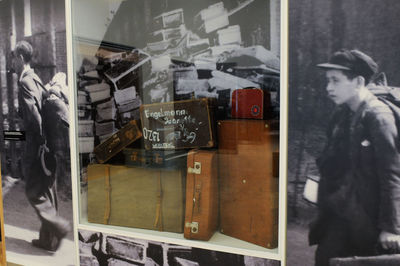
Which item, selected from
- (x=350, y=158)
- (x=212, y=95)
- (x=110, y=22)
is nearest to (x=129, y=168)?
(x=212, y=95)

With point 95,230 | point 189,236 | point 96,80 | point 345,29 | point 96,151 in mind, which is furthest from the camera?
point 96,80

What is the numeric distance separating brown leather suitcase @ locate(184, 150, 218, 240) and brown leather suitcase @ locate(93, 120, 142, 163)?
508 millimetres

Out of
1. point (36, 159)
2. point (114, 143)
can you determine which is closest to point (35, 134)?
point (36, 159)

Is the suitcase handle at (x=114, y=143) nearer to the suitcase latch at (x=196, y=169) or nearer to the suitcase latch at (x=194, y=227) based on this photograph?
the suitcase latch at (x=196, y=169)

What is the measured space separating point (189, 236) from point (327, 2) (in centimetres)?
160

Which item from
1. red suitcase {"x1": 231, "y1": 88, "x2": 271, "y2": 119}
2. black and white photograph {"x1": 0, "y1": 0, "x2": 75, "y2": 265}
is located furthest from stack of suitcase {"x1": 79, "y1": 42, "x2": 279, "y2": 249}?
black and white photograph {"x1": 0, "y1": 0, "x2": 75, "y2": 265}

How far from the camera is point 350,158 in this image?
162 cm

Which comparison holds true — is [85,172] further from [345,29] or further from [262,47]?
[345,29]

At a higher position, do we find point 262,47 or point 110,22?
point 110,22

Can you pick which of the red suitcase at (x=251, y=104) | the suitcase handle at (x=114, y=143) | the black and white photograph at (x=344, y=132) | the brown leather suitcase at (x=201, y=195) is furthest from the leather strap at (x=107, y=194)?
the black and white photograph at (x=344, y=132)

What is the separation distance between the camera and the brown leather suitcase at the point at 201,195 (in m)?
2.07

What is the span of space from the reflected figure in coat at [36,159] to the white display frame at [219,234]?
0.32 m

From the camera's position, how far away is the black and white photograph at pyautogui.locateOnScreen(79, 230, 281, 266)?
1.89 m

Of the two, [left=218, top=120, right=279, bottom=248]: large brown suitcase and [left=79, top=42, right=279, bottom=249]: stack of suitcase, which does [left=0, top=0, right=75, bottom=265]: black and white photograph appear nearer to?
[left=79, top=42, right=279, bottom=249]: stack of suitcase
